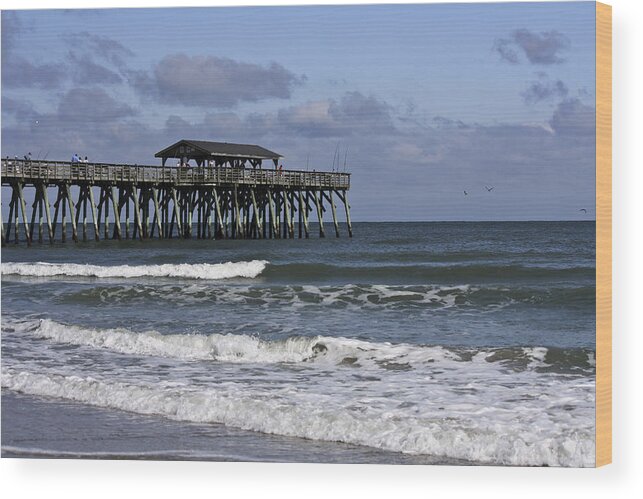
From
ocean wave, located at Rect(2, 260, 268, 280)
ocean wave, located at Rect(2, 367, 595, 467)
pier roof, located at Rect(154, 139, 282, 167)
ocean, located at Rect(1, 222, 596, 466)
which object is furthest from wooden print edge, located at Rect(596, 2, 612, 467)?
ocean wave, located at Rect(2, 260, 268, 280)

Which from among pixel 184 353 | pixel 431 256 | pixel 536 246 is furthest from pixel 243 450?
pixel 536 246

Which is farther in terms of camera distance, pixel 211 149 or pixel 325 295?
pixel 325 295

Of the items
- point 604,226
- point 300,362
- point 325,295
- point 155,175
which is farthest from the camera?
point 155,175

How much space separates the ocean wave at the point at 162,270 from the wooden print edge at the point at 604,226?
6275 millimetres

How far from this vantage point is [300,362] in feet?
25.8

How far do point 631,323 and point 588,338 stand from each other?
969 mm

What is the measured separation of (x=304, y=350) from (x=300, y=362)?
0.21 m

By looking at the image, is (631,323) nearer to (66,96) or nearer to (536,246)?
(66,96)

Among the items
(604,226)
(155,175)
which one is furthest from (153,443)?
(155,175)

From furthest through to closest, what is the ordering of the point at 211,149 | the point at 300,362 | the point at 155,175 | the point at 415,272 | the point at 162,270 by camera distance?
the point at 155,175 → the point at 415,272 → the point at 162,270 → the point at 211,149 → the point at 300,362

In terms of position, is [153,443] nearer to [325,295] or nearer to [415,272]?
[325,295]

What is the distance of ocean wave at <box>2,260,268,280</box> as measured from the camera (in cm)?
1187

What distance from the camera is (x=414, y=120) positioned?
23.0 feet

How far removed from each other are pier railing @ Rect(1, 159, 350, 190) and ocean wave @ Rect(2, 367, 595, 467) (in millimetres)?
2718
